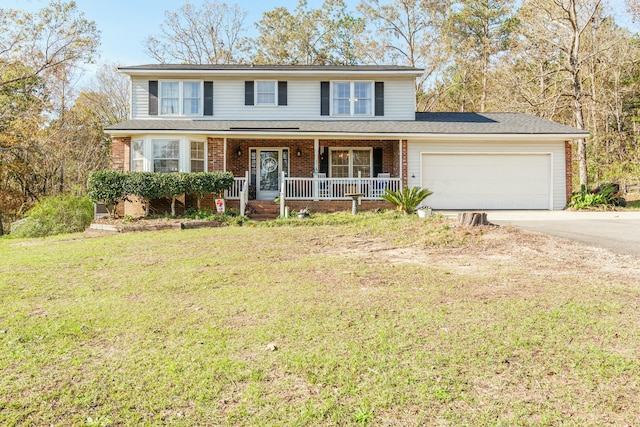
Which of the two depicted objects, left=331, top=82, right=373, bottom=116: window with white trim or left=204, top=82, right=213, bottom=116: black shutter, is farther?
left=331, top=82, right=373, bottom=116: window with white trim

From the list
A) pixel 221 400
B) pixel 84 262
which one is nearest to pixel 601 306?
pixel 221 400

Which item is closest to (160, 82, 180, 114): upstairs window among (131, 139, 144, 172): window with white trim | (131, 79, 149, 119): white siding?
(131, 79, 149, 119): white siding

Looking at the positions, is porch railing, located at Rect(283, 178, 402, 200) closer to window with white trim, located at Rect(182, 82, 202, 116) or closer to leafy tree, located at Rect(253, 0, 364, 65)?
window with white trim, located at Rect(182, 82, 202, 116)

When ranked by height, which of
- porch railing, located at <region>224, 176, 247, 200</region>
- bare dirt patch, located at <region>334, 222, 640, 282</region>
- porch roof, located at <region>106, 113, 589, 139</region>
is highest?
porch roof, located at <region>106, 113, 589, 139</region>

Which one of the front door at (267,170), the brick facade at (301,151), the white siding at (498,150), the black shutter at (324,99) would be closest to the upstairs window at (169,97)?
the brick facade at (301,151)

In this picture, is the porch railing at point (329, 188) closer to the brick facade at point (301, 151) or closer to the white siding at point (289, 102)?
the brick facade at point (301, 151)

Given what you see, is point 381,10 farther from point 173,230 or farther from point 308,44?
point 173,230

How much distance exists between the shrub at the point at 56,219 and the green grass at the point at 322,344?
751cm

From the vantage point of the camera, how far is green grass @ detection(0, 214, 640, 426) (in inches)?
96.1

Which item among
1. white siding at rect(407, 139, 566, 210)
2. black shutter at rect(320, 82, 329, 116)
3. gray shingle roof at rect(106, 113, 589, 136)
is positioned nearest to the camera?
gray shingle roof at rect(106, 113, 589, 136)

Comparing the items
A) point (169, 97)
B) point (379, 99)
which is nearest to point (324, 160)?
point (379, 99)

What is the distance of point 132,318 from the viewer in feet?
13.0

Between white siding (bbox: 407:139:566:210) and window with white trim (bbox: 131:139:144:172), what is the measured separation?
9.59 metres

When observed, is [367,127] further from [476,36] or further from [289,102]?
[476,36]
